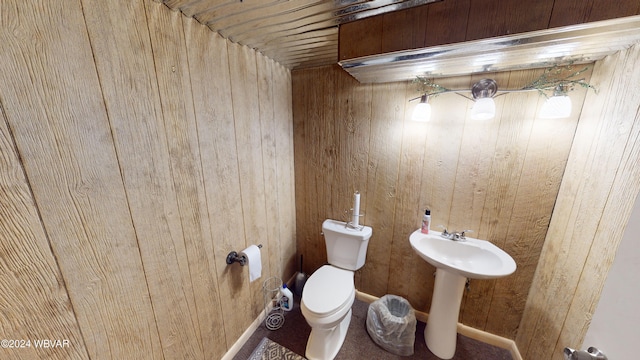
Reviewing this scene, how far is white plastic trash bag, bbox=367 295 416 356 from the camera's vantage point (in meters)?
1.43

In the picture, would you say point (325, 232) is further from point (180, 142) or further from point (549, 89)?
point (549, 89)

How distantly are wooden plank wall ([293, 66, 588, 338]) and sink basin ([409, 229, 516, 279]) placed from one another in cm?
10

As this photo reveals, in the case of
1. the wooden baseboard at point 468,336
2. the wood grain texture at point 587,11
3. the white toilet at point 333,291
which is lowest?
the wooden baseboard at point 468,336

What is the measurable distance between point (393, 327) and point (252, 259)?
110 centimetres

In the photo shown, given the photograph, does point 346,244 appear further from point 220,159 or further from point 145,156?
point 145,156

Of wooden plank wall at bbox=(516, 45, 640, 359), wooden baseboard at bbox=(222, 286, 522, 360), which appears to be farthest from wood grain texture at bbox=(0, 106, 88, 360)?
wooden plank wall at bbox=(516, 45, 640, 359)

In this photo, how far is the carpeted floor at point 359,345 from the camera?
1432 mm

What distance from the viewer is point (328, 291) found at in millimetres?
1423

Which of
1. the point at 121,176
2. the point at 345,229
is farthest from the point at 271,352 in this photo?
the point at 121,176

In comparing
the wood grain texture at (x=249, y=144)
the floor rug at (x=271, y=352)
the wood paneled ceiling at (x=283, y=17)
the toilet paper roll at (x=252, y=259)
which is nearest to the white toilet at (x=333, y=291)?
the floor rug at (x=271, y=352)

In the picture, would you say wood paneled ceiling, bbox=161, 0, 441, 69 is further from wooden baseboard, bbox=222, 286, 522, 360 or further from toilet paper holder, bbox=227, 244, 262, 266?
wooden baseboard, bbox=222, 286, 522, 360

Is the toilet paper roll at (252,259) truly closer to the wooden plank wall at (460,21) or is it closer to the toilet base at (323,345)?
the toilet base at (323,345)

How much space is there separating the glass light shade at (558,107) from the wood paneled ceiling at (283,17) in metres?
0.83

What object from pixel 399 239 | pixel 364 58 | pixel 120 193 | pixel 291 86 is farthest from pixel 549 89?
pixel 120 193
